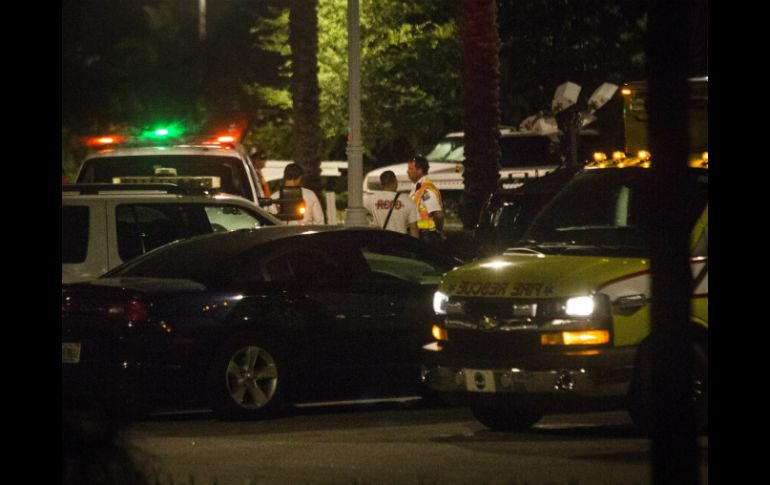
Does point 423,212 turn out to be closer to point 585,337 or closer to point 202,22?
point 585,337

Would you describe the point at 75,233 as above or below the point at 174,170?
below

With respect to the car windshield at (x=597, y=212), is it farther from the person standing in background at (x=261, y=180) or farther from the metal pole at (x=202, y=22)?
the metal pole at (x=202, y=22)

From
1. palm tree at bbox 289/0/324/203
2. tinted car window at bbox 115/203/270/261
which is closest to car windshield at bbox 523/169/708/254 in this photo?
tinted car window at bbox 115/203/270/261

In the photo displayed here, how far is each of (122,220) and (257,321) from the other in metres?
2.65

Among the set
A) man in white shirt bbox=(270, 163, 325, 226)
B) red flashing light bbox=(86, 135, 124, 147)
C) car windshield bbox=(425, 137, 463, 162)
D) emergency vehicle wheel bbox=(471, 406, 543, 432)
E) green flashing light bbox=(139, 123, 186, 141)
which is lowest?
emergency vehicle wheel bbox=(471, 406, 543, 432)

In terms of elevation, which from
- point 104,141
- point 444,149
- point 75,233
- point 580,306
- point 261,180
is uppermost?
point 444,149

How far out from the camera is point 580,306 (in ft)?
35.2

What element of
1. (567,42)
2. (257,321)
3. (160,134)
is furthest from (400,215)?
(567,42)

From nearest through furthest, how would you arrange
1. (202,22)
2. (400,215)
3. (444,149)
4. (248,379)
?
(248,379) < (400,215) < (444,149) < (202,22)

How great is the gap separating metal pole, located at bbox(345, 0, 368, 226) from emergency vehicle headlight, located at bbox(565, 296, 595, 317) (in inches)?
388

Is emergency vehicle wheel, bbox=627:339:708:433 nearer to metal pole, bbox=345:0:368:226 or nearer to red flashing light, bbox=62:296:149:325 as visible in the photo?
red flashing light, bbox=62:296:149:325

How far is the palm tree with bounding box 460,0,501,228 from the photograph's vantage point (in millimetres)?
27656

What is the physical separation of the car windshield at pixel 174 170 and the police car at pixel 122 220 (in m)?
2.65

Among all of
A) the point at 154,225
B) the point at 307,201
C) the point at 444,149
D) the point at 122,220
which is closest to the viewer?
the point at 122,220
